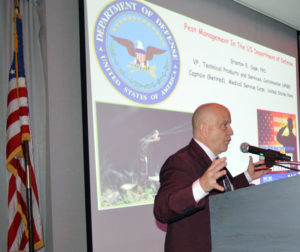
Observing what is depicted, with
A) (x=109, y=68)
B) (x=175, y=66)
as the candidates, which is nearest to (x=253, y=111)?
(x=175, y=66)

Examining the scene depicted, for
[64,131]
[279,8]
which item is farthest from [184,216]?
[279,8]

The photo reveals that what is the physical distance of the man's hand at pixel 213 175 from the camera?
144cm

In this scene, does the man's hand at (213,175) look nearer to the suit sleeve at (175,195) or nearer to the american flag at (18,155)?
the suit sleeve at (175,195)

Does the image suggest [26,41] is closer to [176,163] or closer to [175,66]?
[175,66]

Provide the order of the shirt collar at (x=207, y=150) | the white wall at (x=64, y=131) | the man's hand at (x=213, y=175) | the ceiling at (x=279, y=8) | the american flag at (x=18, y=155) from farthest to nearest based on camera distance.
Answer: the ceiling at (x=279, y=8), the white wall at (x=64, y=131), the american flag at (x=18, y=155), the shirt collar at (x=207, y=150), the man's hand at (x=213, y=175)

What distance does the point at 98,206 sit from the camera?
2574 mm

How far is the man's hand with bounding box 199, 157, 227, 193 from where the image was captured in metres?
1.44

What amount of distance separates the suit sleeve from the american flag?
3.61 ft

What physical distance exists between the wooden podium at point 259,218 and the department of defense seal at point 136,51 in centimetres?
156

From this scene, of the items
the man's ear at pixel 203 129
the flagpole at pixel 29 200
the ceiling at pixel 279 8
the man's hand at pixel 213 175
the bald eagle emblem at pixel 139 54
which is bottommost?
the flagpole at pixel 29 200

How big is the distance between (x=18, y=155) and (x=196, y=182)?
1431mm

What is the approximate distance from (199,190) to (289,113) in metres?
3.59

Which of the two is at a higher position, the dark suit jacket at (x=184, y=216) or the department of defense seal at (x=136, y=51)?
the department of defense seal at (x=136, y=51)

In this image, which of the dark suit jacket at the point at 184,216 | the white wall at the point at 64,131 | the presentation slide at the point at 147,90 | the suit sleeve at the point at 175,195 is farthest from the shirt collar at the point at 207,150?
the white wall at the point at 64,131
